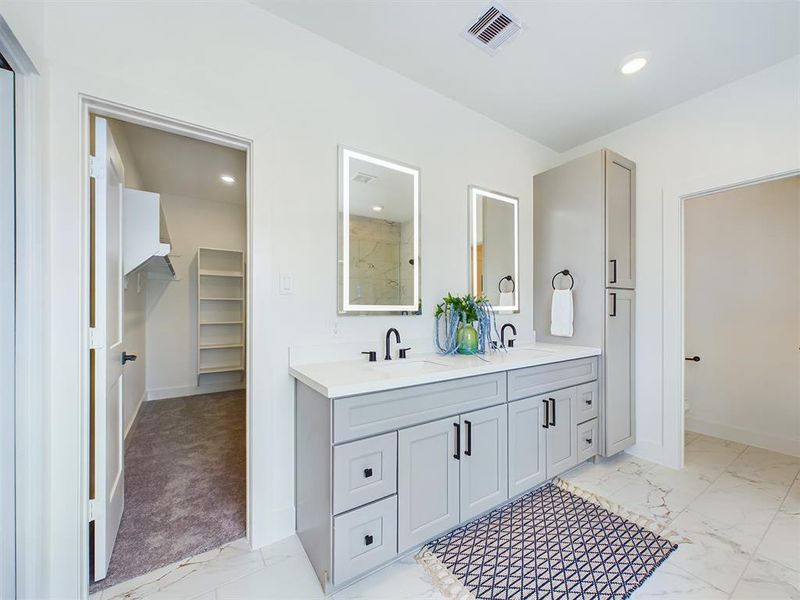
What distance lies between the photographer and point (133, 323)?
3410 millimetres

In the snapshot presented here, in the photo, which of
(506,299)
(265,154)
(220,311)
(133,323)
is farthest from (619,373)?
(220,311)

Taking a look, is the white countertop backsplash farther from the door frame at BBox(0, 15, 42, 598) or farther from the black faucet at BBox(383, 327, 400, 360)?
the door frame at BBox(0, 15, 42, 598)

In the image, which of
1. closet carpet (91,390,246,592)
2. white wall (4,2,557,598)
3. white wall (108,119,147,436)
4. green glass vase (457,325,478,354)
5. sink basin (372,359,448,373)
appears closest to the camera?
white wall (4,2,557,598)

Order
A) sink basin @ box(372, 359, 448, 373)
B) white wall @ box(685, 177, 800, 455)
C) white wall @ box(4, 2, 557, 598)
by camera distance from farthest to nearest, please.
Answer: white wall @ box(685, 177, 800, 455)
sink basin @ box(372, 359, 448, 373)
white wall @ box(4, 2, 557, 598)

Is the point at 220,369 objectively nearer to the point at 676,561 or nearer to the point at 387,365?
the point at 387,365

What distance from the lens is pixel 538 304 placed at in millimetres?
2977

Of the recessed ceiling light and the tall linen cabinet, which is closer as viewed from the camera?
the recessed ceiling light

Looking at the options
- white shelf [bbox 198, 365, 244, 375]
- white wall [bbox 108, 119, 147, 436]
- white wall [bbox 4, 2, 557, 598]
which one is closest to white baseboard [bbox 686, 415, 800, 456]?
white wall [bbox 4, 2, 557, 598]

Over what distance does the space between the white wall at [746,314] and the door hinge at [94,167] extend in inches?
172

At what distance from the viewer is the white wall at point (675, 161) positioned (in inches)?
83.3

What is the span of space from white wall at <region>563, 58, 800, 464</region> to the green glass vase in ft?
4.84

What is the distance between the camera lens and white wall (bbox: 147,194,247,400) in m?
4.33

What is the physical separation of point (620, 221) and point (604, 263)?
1.31 feet

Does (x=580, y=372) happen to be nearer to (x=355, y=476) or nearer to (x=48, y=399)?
(x=355, y=476)
